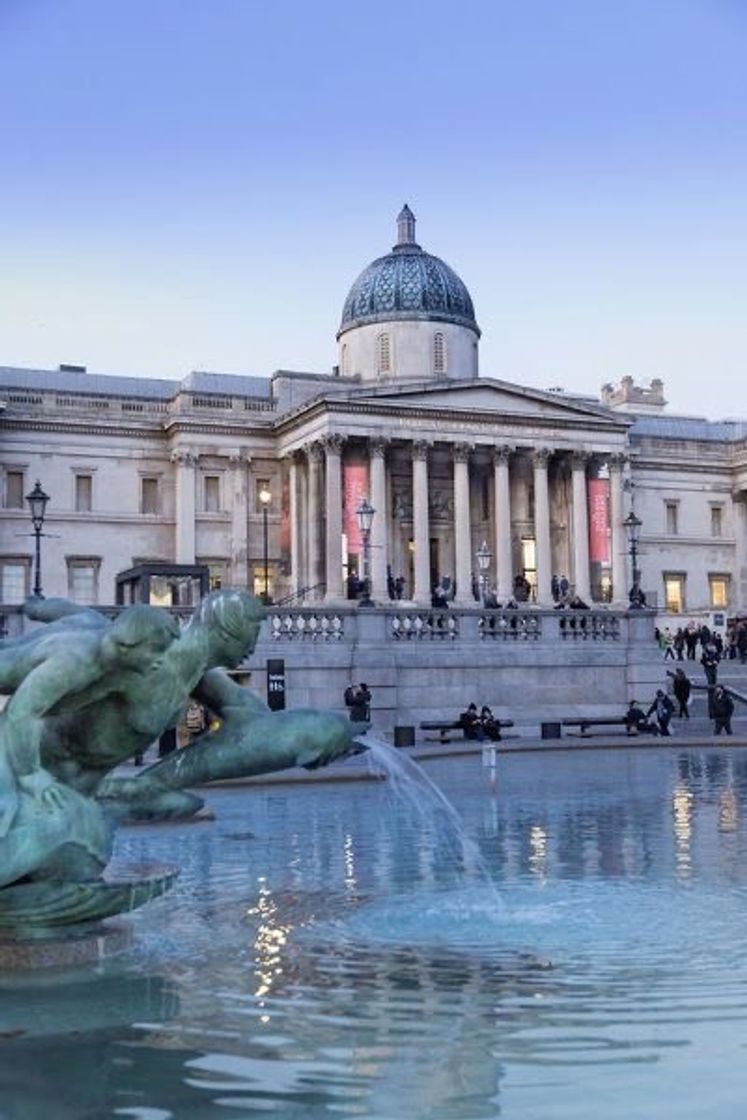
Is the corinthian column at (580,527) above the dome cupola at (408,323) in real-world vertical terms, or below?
below

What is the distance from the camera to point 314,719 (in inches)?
295

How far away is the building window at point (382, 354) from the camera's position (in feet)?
238

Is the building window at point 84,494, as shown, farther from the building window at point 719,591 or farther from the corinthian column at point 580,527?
the building window at point 719,591

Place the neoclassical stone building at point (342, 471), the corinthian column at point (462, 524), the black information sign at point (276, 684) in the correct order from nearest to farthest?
the black information sign at point (276, 684), the neoclassical stone building at point (342, 471), the corinthian column at point (462, 524)

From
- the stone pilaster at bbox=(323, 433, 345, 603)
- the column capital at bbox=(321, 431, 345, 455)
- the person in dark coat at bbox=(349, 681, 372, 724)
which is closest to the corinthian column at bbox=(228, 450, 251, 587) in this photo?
the stone pilaster at bbox=(323, 433, 345, 603)

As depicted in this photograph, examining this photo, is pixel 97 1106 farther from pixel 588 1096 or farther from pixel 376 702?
pixel 376 702

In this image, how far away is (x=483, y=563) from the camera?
2415 inches

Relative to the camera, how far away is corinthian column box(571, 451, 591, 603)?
68750mm

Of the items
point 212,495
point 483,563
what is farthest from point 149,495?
point 483,563

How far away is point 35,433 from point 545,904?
58869mm

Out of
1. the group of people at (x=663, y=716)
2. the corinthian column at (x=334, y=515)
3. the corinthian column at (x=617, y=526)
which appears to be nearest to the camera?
the group of people at (x=663, y=716)

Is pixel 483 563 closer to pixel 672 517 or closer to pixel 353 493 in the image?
pixel 353 493

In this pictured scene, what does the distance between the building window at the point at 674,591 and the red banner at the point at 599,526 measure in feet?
29.2

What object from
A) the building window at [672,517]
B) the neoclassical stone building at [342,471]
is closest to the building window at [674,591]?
the building window at [672,517]
